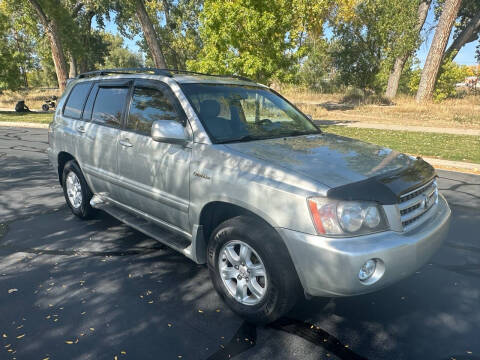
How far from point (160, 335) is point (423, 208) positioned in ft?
7.24

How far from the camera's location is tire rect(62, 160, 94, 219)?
16.2ft

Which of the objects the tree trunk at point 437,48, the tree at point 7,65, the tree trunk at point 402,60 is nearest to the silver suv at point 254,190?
the tree trunk at point 437,48

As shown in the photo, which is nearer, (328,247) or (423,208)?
(328,247)

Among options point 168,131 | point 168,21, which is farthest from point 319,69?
point 168,131

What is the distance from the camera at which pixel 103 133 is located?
4320mm

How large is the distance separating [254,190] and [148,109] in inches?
66.5

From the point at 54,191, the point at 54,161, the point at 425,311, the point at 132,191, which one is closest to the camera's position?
the point at 425,311

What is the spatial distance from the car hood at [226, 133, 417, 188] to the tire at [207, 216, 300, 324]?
518mm

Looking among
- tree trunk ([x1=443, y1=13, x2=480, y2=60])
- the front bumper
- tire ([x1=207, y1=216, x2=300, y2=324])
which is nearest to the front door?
tire ([x1=207, y1=216, x2=300, y2=324])

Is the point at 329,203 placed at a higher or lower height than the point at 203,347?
higher

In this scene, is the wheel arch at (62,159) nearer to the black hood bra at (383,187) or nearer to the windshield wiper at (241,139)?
the windshield wiper at (241,139)

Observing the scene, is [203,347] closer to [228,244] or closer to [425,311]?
[228,244]

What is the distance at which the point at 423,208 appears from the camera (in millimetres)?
2957

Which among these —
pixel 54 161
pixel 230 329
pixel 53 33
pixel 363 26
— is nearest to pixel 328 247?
pixel 230 329
